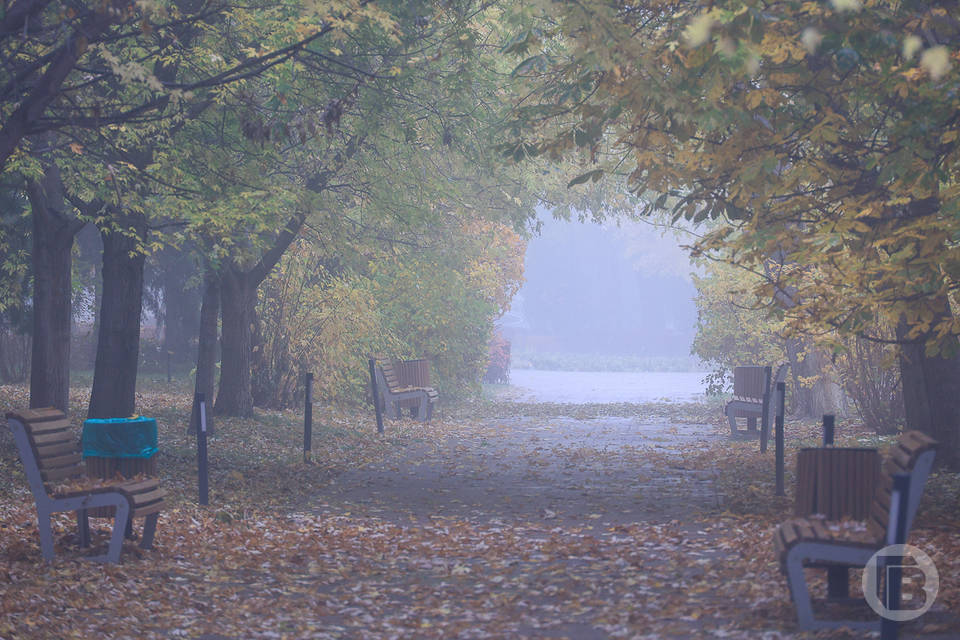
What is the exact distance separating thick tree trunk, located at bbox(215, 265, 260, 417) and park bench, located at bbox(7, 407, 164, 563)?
9.97 metres

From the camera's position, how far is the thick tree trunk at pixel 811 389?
20781 mm

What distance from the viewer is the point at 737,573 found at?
7.49 meters

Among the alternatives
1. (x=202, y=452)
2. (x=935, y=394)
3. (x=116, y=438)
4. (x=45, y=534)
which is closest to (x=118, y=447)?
(x=116, y=438)

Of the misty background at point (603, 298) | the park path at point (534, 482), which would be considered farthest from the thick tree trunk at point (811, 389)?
the misty background at point (603, 298)

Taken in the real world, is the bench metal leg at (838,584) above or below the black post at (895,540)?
below

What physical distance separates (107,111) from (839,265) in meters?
7.68

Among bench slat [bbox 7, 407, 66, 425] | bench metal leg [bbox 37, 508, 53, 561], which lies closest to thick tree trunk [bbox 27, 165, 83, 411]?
bench slat [bbox 7, 407, 66, 425]

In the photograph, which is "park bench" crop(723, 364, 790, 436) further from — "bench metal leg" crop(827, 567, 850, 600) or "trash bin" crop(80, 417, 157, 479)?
"trash bin" crop(80, 417, 157, 479)

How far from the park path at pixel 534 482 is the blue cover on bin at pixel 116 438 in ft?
9.19

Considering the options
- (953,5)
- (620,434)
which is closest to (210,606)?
(953,5)

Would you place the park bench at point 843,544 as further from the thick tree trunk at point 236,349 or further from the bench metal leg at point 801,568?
the thick tree trunk at point 236,349

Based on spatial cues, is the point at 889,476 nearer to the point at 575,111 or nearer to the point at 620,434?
the point at 575,111

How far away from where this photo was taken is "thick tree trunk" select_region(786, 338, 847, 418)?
68.2ft

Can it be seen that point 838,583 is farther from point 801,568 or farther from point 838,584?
point 801,568
